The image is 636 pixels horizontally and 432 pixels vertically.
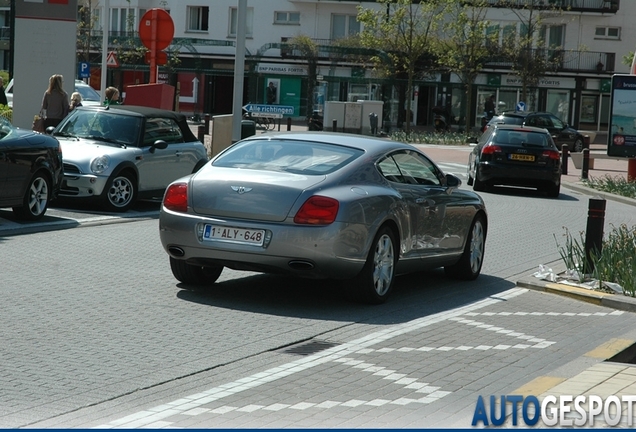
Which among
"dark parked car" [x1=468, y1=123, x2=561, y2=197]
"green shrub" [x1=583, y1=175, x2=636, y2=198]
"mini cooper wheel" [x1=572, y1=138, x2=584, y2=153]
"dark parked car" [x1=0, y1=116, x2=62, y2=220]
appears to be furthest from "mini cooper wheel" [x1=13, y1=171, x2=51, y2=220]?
"mini cooper wheel" [x1=572, y1=138, x2=584, y2=153]

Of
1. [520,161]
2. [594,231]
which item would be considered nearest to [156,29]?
[520,161]

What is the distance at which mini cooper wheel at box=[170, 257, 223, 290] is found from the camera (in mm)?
10648

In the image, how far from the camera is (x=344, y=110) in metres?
52.1

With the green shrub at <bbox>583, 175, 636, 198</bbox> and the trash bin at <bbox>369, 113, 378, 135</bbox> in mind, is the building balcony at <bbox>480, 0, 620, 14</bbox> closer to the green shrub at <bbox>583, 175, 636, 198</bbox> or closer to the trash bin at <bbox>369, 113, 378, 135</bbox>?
the trash bin at <bbox>369, 113, 378, 135</bbox>

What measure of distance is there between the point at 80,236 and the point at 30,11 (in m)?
12.0

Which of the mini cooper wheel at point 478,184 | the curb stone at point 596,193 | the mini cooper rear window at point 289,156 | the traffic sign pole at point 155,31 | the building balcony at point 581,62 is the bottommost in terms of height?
the curb stone at point 596,193

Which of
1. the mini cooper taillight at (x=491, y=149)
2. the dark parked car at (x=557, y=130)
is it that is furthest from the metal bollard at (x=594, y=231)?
the dark parked car at (x=557, y=130)

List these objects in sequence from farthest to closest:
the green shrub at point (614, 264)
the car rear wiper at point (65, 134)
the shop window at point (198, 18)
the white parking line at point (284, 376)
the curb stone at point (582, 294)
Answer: the shop window at point (198, 18) < the car rear wiper at point (65, 134) < the green shrub at point (614, 264) < the curb stone at point (582, 294) < the white parking line at point (284, 376)

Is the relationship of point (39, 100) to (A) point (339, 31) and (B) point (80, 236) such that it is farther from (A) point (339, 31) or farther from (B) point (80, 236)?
(A) point (339, 31)

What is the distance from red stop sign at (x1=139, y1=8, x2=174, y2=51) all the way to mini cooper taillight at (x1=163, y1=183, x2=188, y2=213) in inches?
619

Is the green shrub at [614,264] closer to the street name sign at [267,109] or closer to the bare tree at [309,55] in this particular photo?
the street name sign at [267,109]

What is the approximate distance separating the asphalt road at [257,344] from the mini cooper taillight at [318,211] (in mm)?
778

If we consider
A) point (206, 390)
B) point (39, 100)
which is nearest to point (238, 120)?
point (39, 100)

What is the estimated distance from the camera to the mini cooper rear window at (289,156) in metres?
10.2
